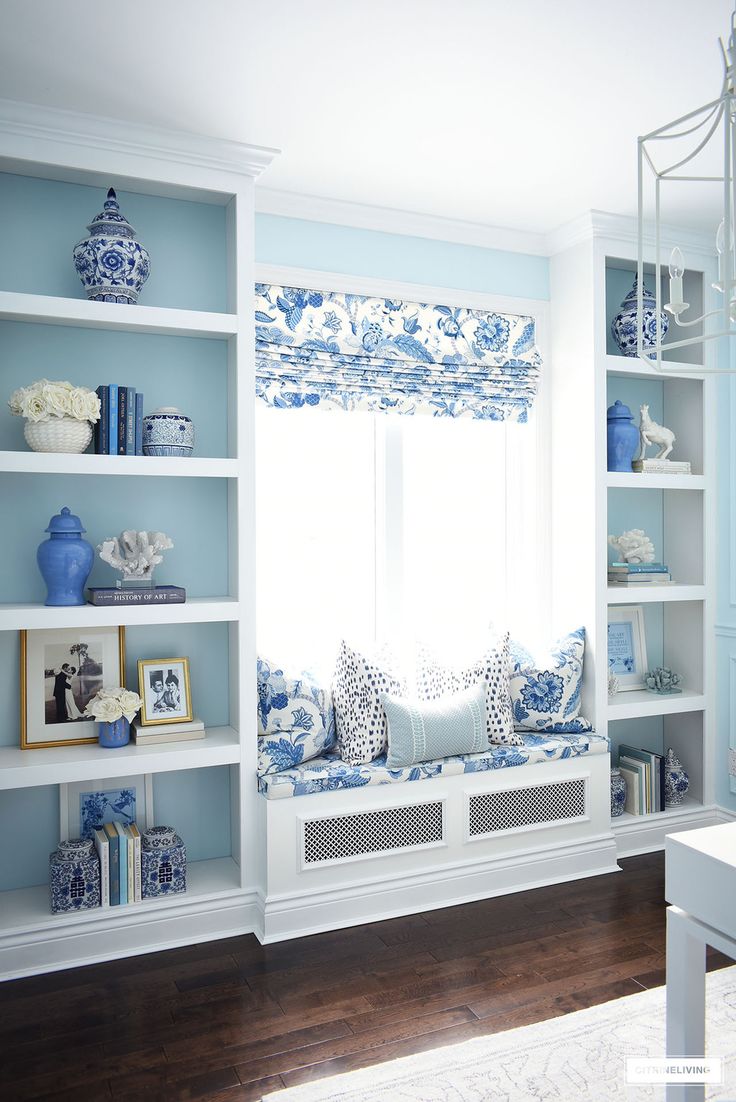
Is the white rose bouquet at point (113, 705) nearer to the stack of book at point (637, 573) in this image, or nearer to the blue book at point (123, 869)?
the blue book at point (123, 869)

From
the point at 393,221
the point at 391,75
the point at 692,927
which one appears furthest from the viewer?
the point at 393,221

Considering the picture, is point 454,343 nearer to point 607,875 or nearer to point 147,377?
point 147,377

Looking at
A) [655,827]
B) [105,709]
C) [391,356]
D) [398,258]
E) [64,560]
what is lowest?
[655,827]

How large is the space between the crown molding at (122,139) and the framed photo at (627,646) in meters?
2.50

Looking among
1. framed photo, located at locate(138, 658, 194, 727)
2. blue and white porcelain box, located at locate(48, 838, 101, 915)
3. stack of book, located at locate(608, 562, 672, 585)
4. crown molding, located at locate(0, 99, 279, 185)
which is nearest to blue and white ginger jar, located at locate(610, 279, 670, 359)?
stack of book, located at locate(608, 562, 672, 585)

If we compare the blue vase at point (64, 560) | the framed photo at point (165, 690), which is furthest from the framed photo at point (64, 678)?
the blue vase at point (64, 560)

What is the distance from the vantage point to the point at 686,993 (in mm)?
1701

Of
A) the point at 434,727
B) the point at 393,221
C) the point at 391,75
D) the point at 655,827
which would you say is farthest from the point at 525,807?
the point at 391,75

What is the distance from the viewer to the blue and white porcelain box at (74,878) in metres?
2.73

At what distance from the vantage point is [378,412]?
3.57 meters

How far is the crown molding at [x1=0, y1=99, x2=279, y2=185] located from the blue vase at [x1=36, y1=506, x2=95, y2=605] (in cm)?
118

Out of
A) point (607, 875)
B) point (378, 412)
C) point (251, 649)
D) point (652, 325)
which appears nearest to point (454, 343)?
point (378, 412)

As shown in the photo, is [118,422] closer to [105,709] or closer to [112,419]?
[112,419]

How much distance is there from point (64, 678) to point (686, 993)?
2.12 metres
